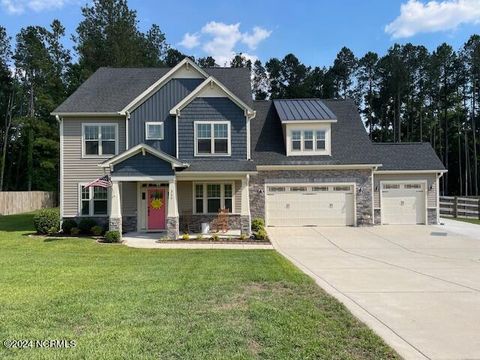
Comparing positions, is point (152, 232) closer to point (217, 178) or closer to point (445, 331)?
point (217, 178)

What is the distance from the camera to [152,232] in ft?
61.1

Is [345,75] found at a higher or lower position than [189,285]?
higher

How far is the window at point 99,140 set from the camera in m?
19.0

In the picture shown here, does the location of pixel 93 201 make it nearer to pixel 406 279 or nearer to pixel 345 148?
pixel 345 148

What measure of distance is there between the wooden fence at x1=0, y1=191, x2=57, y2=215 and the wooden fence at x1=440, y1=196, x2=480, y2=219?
33251 millimetres

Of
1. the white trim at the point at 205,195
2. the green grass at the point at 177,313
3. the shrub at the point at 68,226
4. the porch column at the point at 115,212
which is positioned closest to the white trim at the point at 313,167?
the white trim at the point at 205,195

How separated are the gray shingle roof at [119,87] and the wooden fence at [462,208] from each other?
1546 centimetres

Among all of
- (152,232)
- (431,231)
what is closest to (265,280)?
(152,232)

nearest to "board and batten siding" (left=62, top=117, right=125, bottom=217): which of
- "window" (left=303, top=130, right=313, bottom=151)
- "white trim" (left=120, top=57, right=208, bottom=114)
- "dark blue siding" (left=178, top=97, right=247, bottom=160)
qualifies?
"white trim" (left=120, top=57, right=208, bottom=114)

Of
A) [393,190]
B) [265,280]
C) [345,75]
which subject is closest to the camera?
[265,280]

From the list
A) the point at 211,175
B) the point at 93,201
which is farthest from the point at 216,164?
the point at 93,201

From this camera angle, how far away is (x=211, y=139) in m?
18.4

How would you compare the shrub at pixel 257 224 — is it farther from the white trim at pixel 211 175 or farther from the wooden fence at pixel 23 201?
the wooden fence at pixel 23 201

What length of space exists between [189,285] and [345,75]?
2264 inches
